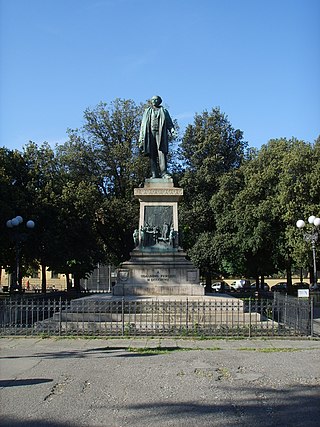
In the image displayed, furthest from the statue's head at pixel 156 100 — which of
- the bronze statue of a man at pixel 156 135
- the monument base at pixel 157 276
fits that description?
the monument base at pixel 157 276

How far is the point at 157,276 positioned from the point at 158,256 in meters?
0.86

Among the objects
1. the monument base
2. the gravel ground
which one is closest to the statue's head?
the monument base

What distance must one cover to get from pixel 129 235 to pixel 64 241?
21.8 feet

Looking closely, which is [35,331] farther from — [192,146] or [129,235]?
[192,146]

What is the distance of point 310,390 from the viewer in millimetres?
7129

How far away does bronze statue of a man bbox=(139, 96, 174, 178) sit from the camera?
811 inches

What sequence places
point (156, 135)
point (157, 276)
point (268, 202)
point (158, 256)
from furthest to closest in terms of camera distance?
1. point (268, 202)
2. point (156, 135)
3. point (158, 256)
4. point (157, 276)

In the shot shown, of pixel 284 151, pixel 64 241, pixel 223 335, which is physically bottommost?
pixel 223 335

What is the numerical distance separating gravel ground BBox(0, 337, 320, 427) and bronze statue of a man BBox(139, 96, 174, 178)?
1063cm

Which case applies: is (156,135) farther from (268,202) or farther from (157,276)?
(268,202)

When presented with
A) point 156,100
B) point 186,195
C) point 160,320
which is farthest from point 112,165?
point 160,320

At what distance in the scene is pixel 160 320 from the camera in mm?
14336

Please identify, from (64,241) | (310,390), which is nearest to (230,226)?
(64,241)

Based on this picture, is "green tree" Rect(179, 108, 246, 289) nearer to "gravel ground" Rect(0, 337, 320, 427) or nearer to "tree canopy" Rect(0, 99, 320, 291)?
"tree canopy" Rect(0, 99, 320, 291)
